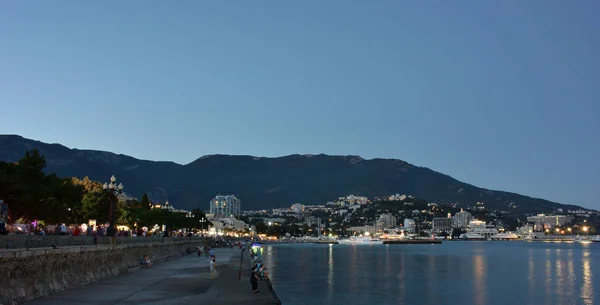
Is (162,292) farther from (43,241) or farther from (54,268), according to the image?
(43,241)

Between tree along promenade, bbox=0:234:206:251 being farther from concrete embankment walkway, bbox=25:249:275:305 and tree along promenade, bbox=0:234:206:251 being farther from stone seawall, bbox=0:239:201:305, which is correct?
concrete embankment walkway, bbox=25:249:275:305

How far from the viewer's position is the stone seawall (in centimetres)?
2180

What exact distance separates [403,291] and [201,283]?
21610 mm

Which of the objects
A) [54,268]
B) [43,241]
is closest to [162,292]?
[54,268]

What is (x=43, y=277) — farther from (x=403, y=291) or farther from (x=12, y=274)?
(x=403, y=291)

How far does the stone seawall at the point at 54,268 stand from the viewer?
2180 cm

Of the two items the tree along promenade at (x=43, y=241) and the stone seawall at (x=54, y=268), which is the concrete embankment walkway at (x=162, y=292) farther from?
the tree along promenade at (x=43, y=241)

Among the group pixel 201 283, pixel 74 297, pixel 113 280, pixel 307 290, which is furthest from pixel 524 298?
pixel 74 297

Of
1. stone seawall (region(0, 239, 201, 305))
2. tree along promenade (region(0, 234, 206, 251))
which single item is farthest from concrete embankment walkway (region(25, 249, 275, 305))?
tree along promenade (region(0, 234, 206, 251))

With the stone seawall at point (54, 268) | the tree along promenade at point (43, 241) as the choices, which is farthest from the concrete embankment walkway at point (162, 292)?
the tree along promenade at point (43, 241)

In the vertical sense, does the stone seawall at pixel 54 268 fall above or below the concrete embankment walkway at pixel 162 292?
above

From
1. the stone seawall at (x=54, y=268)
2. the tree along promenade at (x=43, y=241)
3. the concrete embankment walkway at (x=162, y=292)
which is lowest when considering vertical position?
the concrete embankment walkway at (x=162, y=292)

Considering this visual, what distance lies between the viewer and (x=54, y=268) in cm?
2755

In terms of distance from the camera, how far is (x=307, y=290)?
174 feet
